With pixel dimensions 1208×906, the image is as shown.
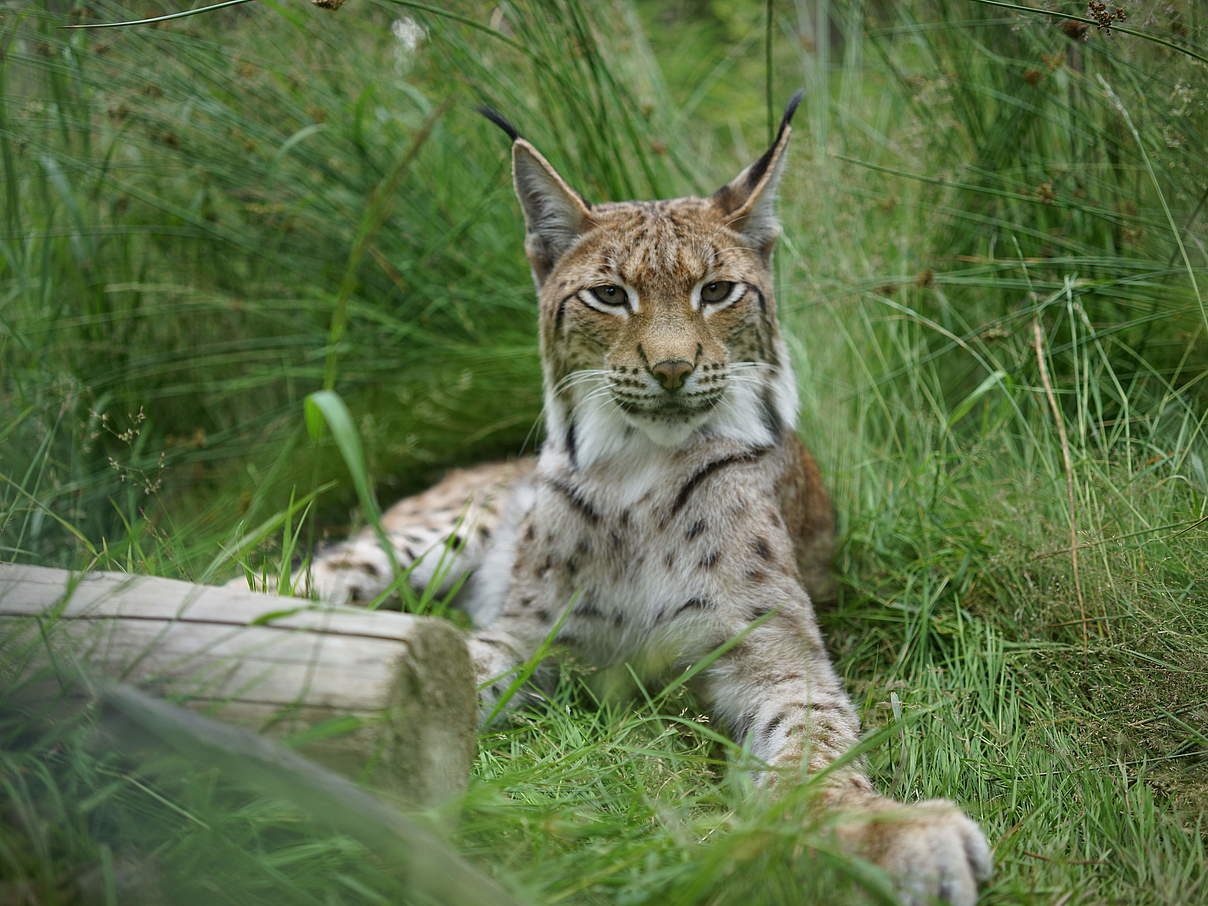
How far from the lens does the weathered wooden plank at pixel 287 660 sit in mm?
1797

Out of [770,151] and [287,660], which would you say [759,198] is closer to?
[770,151]

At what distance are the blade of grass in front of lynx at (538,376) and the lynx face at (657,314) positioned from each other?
73 centimetres

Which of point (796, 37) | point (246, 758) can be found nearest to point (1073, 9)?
point (796, 37)

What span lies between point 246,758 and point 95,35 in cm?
370

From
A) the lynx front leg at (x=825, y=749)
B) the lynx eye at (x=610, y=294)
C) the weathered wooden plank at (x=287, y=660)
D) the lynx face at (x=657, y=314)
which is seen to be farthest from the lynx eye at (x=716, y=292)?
the weathered wooden plank at (x=287, y=660)

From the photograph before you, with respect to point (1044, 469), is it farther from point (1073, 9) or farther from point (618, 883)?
point (618, 883)

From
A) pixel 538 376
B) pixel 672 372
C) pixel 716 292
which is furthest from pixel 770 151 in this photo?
pixel 538 376

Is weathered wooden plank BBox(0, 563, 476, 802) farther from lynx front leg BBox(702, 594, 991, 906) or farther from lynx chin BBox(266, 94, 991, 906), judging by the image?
lynx chin BBox(266, 94, 991, 906)

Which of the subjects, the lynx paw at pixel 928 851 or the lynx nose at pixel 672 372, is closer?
the lynx paw at pixel 928 851

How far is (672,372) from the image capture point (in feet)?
9.45

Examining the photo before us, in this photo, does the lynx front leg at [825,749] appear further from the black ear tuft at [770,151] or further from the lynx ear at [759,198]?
the black ear tuft at [770,151]

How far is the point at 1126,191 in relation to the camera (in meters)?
3.91

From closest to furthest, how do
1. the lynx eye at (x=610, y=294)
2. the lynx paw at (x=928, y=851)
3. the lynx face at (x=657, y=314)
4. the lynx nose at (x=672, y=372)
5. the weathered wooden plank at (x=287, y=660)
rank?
the weathered wooden plank at (x=287, y=660) → the lynx paw at (x=928, y=851) → the lynx nose at (x=672, y=372) → the lynx face at (x=657, y=314) → the lynx eye at (x=610, y=294)

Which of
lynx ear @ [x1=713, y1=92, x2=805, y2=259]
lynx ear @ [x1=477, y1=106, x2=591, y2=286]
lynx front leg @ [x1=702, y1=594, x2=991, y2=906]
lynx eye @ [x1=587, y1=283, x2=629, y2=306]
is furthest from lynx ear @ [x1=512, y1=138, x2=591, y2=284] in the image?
lynx front leg @ [x1=702, y1=594, x2=991, y2=906]
